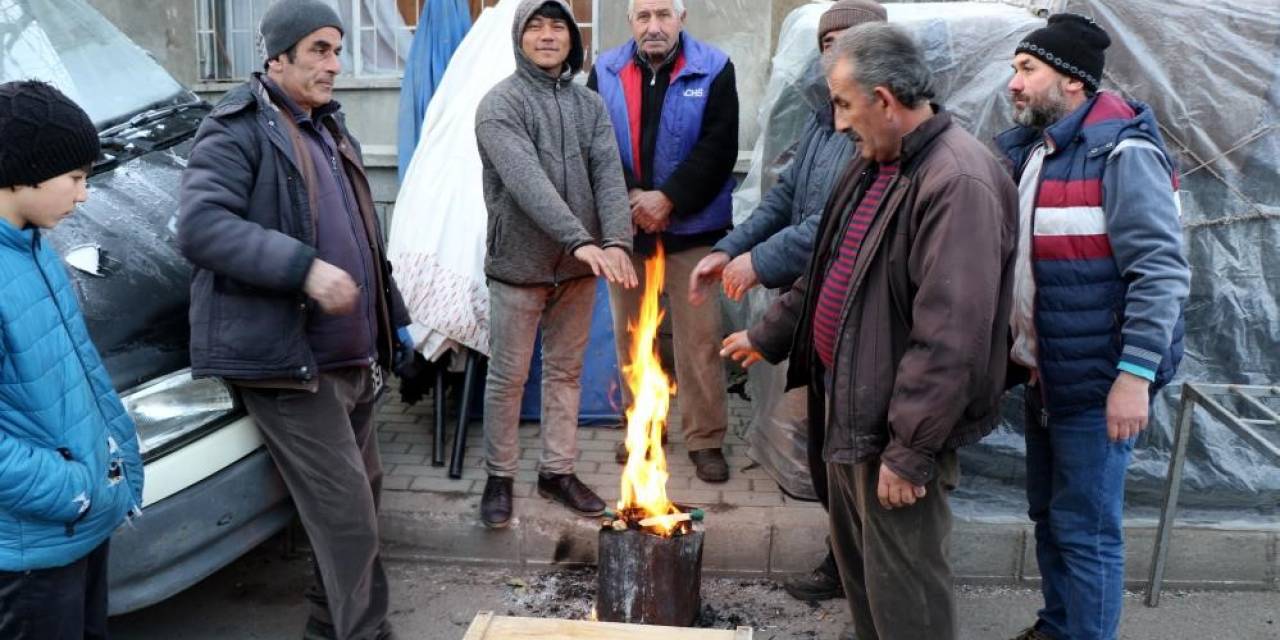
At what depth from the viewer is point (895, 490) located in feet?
9.14

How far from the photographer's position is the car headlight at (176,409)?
10.9ft

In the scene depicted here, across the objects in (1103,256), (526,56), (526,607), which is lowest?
(526,607)

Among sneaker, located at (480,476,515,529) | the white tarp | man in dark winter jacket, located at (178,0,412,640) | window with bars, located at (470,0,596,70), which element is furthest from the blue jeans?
window with bars, located at (470,0,596,70)

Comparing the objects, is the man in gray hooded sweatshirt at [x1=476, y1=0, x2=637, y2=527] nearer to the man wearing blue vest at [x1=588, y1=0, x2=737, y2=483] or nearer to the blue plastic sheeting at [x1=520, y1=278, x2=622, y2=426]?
the man wearing blue vest at [x1=588, y1=0, x2=737, y2=483]

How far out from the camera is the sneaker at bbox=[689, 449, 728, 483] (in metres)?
4.87

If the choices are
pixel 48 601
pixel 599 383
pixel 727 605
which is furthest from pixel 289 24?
pixel 599 383

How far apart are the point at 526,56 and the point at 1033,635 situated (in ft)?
9.66

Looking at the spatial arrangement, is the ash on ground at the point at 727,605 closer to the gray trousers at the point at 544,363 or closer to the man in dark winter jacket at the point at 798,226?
the man in dark winter jacket at the point at 798,226

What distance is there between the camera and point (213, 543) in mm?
3500

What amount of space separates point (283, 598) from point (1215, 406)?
3.60 metres

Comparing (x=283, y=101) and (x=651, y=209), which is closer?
(x=283, y=101)

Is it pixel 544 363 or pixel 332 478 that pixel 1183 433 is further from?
pixel 332 478

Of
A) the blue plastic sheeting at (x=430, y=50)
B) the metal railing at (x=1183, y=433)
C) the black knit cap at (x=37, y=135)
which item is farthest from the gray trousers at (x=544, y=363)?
the metal railing at (x=1183, y=433)

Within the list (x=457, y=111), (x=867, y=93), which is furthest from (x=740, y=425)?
(x=867, y=93)
